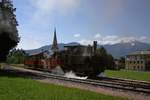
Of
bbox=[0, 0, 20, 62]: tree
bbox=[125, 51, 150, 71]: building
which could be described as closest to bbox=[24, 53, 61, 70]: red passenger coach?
bbox=[0, 0, 20, 62]: tree

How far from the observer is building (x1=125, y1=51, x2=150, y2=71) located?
14175cm

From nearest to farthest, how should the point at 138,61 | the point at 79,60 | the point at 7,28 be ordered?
the point at 79,60 < the point at 7,28 < the point at 138,61

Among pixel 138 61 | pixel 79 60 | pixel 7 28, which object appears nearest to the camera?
→ pixel 79 60

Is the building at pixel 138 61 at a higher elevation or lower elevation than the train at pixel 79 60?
higher

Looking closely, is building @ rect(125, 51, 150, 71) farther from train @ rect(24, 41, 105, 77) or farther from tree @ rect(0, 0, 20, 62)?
train @ rect(24, 41, 105, 77)

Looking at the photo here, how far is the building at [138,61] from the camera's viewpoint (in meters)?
142

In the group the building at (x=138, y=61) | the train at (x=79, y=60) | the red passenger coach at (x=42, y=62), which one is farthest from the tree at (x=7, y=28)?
the building at (x=138, y=61)

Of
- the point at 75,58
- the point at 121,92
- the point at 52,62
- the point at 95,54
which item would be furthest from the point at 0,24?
the point at 121,92

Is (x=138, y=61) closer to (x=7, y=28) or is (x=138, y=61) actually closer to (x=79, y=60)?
(x=7, y=28)

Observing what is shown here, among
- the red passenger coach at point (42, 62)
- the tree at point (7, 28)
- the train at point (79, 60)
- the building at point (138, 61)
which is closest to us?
the train at point (79, 60)

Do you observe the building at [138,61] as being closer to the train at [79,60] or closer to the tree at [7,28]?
the tree at [7,28]

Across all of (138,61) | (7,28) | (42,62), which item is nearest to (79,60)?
(7,28)

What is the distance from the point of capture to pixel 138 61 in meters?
150

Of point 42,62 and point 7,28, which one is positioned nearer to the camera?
point 7,28
